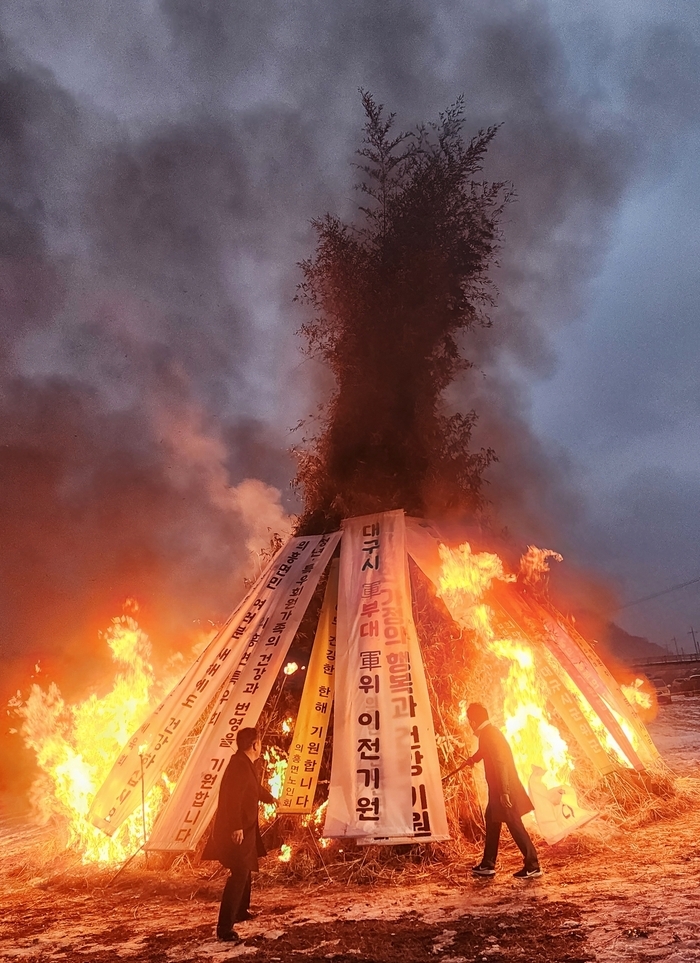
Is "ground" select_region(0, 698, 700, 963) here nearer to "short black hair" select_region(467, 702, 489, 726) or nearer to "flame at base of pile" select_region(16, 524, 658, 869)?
"flame at base of pile" select_region(16, 524, 658, 869)

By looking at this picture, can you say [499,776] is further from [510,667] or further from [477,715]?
[510,667]

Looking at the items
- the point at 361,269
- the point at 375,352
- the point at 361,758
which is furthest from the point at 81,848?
the point at 361,269

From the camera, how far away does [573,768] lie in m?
9.47

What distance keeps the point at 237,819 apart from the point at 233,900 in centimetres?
64

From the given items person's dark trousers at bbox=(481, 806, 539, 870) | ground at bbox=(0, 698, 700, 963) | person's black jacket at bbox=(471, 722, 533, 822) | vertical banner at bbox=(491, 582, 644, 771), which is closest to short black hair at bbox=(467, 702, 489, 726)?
person's black jacket at bbox=(471, 722, 533, 822)

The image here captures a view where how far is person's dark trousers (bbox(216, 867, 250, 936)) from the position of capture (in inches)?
218

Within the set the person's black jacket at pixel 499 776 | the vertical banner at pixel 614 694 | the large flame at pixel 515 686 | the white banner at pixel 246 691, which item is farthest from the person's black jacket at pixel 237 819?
the vertical banner at pixel 614 694

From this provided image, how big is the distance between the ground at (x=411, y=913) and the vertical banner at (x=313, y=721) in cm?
93

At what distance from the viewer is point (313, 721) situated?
28.2 ft

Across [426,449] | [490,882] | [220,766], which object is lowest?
[490,882]

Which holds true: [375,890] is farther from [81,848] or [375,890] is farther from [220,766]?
[81,848]

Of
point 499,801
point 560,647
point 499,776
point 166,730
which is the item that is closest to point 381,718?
point 499,776

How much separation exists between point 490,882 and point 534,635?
426 centimetres

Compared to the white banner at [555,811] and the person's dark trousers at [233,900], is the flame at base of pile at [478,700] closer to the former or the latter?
the white banner at [555,811]
